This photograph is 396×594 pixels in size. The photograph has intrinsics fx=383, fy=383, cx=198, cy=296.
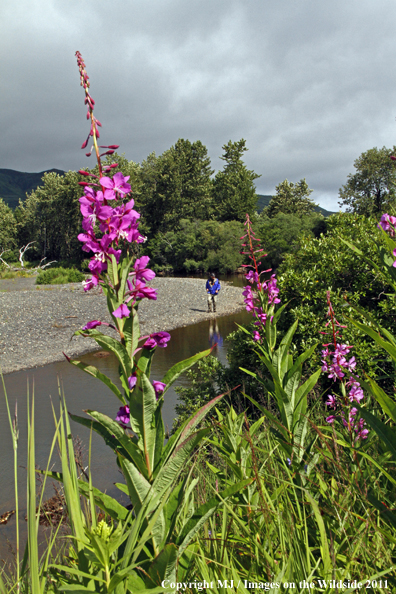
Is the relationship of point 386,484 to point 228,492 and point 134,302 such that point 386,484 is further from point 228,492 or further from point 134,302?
point 134,302

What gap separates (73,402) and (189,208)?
46.0m

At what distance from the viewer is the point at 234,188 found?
51.8 metres

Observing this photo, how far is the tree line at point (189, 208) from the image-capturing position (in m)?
35.3

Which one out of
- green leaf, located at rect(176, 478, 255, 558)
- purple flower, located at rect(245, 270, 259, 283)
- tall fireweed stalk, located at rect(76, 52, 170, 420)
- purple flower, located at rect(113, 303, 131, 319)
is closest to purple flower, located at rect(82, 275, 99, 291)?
tall fireweed stalk, located at rect(76, 52, 170, 420)

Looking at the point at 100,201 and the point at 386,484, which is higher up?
the point at 100,201

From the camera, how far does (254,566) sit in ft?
5.11

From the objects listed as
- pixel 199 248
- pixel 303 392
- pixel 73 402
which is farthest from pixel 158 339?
pixel 199 248

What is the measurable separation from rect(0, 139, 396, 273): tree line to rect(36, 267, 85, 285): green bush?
1306 centimetres

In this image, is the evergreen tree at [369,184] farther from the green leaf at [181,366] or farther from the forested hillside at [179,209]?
the green leaf at [181,366]

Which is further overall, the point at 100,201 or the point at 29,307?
the point at 29,307

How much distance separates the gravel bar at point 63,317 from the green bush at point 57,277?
757 centimetres

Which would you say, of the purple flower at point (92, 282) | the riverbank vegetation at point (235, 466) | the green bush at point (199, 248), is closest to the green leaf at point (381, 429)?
the riverbank vegetation at point (235, 466)

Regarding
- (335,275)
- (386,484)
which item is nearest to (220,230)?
(335,275)

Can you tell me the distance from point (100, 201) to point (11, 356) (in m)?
10.7
